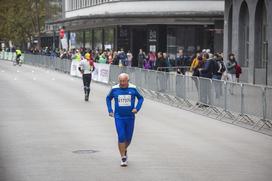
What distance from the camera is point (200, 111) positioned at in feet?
73.3

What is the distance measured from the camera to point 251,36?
114ft

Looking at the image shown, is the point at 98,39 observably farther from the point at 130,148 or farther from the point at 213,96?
the point at 130,148

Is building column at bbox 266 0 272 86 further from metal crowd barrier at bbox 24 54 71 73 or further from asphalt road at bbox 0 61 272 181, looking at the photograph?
metal crowd barrier at bbox 24 54 71 73

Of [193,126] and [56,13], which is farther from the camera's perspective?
[56,13]

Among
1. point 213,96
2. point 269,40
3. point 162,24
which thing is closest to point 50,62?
point 162,24

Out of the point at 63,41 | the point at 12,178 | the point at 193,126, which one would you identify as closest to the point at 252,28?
the point at 193,126

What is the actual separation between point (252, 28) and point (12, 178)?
2542 cm

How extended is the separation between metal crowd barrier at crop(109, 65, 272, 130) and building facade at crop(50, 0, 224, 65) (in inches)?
1001

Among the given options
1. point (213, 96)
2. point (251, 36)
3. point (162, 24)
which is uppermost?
point (162, 24)

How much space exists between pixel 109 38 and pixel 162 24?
688 centimetres

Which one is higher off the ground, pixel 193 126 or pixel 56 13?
pixel 56 13

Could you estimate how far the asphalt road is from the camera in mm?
11352

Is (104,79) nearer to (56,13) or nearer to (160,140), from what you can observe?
(160,140)

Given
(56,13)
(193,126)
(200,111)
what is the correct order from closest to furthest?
(193,126) → (200,111) → (56,13)
